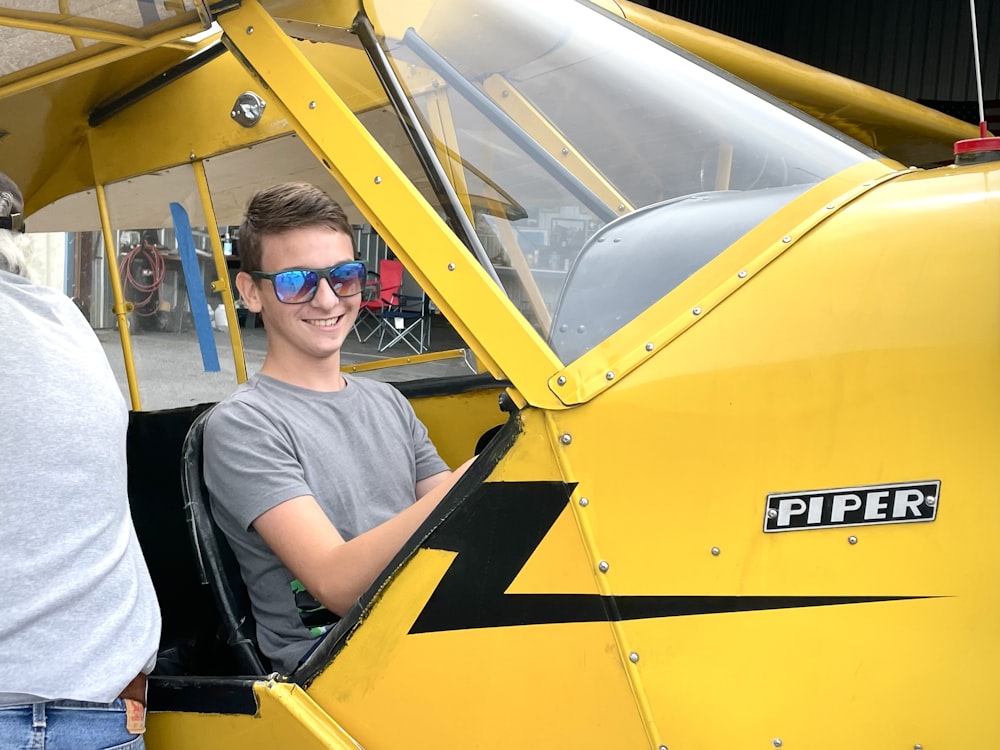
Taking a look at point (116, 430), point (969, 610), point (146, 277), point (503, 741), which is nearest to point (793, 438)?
point (969, 610)

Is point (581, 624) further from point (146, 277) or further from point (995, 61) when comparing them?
point (995, 61)

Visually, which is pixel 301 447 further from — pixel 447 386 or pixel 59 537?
pixel 447 386

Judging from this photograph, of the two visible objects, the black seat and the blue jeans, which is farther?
the black seat

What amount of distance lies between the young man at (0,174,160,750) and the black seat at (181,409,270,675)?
11.3 inches

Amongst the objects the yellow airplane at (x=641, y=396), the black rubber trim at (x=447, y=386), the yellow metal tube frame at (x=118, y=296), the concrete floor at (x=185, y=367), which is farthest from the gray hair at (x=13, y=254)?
the yellow metal tube frame at (x=118, y=296)

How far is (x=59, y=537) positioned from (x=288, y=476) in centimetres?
40

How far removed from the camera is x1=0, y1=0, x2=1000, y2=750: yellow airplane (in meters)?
1.13

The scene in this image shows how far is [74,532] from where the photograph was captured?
4.24ft

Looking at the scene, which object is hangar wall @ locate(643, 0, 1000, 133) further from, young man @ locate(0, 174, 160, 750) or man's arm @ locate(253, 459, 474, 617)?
young man @ locate(0, 174, 160, 750)

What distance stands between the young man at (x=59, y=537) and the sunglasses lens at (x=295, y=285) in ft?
1.30

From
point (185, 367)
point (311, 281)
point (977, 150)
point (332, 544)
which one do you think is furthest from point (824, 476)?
point (185, 367)

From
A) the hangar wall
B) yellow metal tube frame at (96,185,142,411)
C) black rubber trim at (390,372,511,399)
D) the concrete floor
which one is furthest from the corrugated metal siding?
black rubber trim at (390,372,511,399)

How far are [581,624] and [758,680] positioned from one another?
0.25m

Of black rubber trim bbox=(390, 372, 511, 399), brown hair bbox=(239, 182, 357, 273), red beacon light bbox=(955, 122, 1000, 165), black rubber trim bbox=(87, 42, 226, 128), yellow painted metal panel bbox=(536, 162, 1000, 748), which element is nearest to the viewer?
yellow painted metal panel bbox=(536, 162, 1000, 748)
